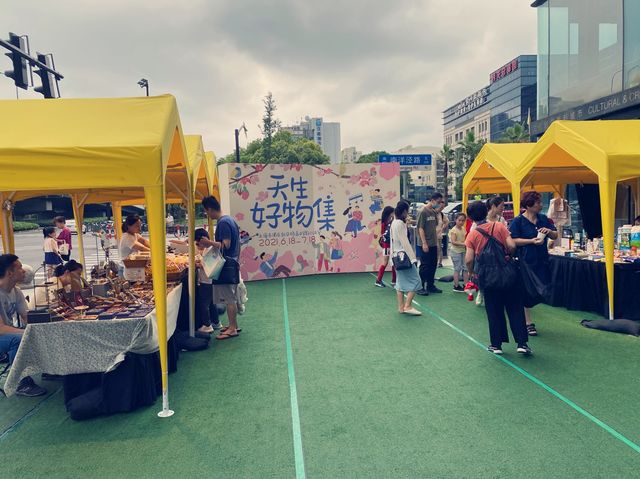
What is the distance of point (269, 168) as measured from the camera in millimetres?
9773

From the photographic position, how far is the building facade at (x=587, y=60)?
10945mm

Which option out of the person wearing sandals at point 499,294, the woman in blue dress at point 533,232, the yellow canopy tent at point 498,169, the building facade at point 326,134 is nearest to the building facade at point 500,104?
the yellow canopy tent at point 498,169

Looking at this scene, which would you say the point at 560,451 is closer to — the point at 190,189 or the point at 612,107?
the point at 190,189

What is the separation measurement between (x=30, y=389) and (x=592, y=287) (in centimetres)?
704

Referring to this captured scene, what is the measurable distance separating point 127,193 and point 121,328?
5.57 m

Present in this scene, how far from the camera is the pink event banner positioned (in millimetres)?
9688

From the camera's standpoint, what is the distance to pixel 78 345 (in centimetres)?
359

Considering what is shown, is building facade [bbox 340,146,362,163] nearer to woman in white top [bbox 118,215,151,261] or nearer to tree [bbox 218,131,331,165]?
tree [bbox 218,131,331,165]

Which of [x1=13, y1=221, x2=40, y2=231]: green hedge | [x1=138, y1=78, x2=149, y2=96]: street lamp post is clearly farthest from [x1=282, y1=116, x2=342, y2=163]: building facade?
[x1=138, y1=78, x2=149, y2=96]: street lamp post

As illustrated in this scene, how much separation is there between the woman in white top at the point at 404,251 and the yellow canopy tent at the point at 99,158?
11.5ft

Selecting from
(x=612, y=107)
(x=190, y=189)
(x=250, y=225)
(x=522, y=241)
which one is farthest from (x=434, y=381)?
(x=612, y=107)

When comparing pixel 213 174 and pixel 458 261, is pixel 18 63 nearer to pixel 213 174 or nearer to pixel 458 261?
pixel 213 174

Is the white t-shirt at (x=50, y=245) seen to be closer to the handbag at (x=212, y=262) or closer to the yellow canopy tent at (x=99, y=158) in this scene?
the handbag at (x=212, y=262)

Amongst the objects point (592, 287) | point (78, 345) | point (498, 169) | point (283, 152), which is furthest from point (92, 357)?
point (283, 152)
